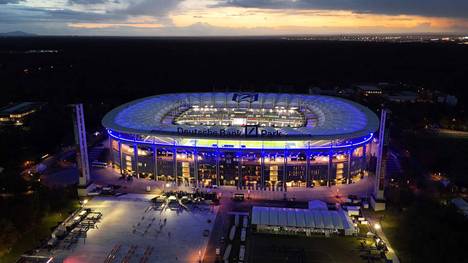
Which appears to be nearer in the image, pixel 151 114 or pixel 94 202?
pixel 94 202

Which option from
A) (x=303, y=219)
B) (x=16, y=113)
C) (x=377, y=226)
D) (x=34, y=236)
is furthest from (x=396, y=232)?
(x=16, y=113)

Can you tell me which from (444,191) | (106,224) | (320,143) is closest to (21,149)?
(106,224)

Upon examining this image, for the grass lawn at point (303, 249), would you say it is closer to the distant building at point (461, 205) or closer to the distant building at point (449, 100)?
the distant building at point (461, 205)

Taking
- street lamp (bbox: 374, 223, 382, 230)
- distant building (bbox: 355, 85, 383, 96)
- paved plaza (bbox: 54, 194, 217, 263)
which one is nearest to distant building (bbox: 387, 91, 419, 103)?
distant building (bbox: 355, 85, 383, 96)

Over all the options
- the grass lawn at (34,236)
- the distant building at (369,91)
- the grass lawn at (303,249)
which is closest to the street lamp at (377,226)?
the grass lawn at (303,249)

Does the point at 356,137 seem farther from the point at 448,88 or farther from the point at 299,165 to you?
the point at 448,88

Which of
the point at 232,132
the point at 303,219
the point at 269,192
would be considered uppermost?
the point at 232,132

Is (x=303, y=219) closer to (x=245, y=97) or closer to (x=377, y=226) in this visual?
(x=377, y=226)
